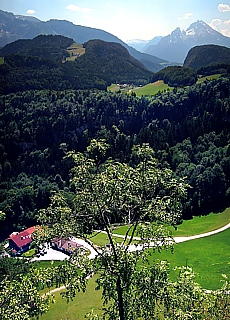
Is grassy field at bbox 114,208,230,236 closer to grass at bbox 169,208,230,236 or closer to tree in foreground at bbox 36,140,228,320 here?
grass at bbox 169,208,230,236

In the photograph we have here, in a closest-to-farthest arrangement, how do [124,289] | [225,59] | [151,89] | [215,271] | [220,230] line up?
[124,289]
[215,271]
[220,230]
[151,89]
[225,59]

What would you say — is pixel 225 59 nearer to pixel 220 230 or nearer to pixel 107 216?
pixel 220 230

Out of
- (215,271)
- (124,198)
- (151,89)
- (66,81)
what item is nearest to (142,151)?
(124,198)

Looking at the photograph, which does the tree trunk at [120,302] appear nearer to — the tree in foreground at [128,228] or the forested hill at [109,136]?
the tree in foreground at [128,228]

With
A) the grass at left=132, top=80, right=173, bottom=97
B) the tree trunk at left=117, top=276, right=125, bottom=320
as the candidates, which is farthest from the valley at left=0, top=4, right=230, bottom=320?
the grass at left=132, top=80, right=173, bottom=97

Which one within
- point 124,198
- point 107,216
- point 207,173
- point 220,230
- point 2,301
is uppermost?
point 124,198

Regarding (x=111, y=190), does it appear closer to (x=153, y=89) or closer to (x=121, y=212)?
(x=121, y=212)

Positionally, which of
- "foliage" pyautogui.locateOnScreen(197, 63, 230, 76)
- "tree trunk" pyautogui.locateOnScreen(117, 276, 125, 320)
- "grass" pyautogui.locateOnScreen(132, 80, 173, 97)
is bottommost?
"tree trunk" pyautogui.locateOnScreen(117, 276, 125, 320)

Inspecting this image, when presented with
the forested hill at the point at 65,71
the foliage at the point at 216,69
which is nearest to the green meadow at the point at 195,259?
the foliage at the point at 216,69
